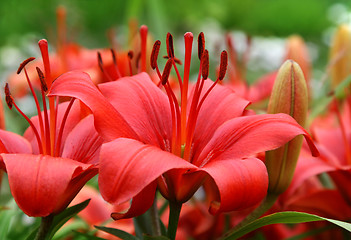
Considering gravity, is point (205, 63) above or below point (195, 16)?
above

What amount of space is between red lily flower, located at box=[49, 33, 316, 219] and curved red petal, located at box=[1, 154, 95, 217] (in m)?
0.03

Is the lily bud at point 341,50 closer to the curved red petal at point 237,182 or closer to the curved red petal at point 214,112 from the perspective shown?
the curved red petal at point 214,112

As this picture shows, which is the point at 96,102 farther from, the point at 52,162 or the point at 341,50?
the point at 341,50

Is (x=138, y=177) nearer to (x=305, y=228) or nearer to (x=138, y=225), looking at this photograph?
(x=138, y=225)

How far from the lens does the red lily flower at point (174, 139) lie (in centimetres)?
34

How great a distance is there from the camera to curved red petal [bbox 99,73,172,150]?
429 millimetres

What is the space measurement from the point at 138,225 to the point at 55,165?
127mm

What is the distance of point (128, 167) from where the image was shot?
33 centimetres

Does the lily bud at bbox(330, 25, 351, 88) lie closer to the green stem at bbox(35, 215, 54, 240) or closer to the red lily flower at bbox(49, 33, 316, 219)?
the red lily flower at bbox(49, 33, 316, 219)

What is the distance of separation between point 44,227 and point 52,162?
7 centimetres

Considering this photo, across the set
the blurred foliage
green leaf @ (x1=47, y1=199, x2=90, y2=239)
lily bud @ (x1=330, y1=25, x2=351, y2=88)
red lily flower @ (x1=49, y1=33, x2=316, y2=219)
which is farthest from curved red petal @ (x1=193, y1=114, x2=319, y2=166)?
the blurred foliage

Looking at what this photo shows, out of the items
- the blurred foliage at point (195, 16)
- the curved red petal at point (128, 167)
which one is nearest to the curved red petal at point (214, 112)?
the curved red petal at point (128, 167)

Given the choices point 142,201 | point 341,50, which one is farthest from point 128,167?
point 341,50

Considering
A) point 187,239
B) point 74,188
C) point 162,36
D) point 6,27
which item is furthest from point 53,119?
point 6,27
